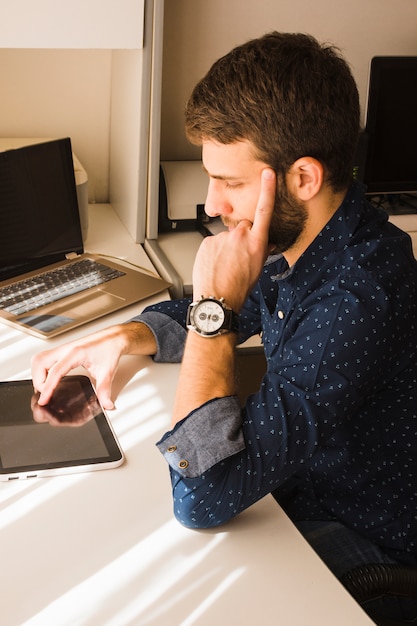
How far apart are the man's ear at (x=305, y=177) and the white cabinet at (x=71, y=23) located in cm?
88

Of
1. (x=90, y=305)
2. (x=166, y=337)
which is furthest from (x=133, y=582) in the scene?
(x=90, y=305)

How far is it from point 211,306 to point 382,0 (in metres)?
1.69

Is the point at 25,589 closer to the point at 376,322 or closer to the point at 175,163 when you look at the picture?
the point at 376,322

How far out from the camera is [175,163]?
2445 mm

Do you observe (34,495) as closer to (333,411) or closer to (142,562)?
(142,562)

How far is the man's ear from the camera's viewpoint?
131 centimetres

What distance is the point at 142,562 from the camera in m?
1.12

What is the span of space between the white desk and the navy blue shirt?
6 centimetres

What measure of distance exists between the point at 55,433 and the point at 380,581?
1.90 feet

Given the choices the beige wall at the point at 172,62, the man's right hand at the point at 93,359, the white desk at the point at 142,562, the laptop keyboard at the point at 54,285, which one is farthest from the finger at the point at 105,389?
the beige wall at the point at 172,62

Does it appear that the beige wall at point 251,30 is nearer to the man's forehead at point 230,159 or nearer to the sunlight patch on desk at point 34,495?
the man's forehead at point 230,159

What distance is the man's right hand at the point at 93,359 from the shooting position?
1479mm

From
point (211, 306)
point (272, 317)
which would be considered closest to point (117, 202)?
point (272, 317)

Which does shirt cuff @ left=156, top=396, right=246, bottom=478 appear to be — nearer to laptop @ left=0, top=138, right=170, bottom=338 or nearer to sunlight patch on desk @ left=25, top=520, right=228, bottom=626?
sunlight patch on desk @ left=25, top=520, right=228, bottom=626
